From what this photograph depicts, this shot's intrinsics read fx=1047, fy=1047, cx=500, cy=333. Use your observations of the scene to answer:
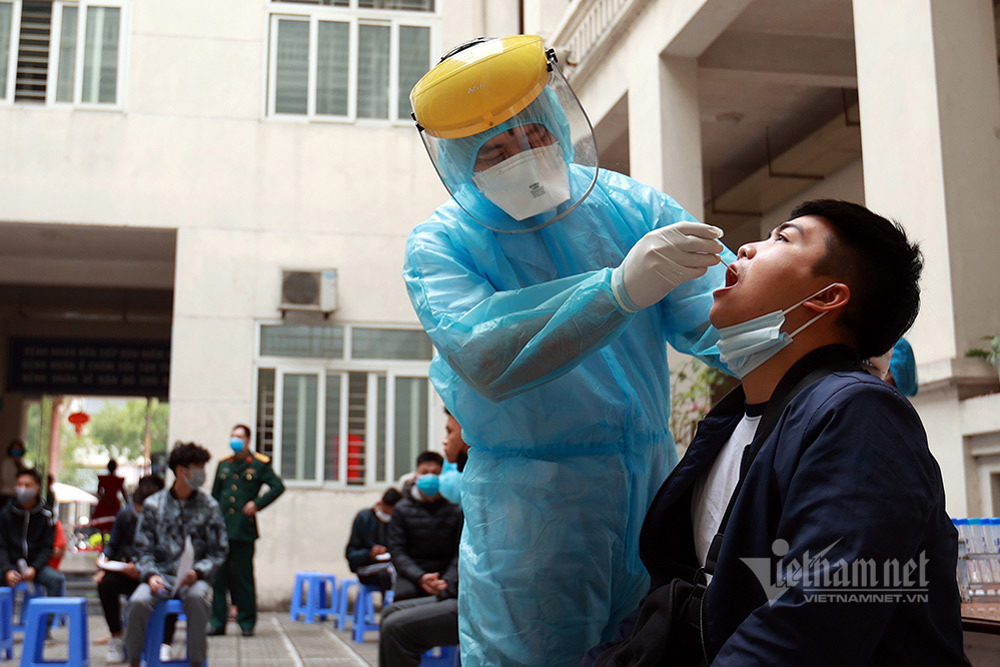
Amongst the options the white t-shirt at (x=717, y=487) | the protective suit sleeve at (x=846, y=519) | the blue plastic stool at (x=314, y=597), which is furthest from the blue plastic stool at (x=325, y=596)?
the protective suit sleeve at (x=846, y=519)

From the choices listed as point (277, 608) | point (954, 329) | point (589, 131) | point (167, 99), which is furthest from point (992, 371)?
point (167, 99)

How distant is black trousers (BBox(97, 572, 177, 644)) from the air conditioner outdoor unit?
4884 mm

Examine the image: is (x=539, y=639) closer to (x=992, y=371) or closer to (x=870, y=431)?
(x=870, y=431)

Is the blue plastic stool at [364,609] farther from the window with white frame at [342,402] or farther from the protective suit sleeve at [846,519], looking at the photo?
the protective suit sleeve at [846,519]

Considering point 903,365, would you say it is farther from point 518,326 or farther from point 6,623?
point 6,623

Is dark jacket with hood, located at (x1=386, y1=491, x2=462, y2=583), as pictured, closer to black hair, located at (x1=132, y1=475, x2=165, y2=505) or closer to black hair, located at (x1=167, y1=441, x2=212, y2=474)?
black hair, located at (x1=167, y1=441, x2=212, y2=474)

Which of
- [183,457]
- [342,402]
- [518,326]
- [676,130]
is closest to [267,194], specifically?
[342,402]

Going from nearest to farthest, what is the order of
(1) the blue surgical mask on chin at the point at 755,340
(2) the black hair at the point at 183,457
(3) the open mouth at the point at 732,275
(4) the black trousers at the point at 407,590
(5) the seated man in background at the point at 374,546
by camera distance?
(1) the blue surgical mask on chin at the point at 755,340
(3) the open mouth at the point at 732,275
(4) the black trousers at the point at 407,590
(2) the black hair at the point at 183,457
(5) the seated man in background at the point at 374,546

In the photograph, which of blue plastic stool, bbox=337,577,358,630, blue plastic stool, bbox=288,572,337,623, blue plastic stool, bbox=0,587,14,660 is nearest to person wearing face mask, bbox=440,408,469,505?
blue plastic stool, bbox=0,587,14,660

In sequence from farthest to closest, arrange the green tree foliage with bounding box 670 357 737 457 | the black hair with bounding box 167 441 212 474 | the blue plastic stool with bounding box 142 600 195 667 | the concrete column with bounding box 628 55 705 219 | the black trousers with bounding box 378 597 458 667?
the concrete column with bounding box 628 55 705 219, the black hair with bounding box 167 441 212 474, the blue plastic stool with bounding box 142 600 195 667, the green tree foliage with bounding box 670 357 737 457, the black trousers with bounding box 378 597 458 667

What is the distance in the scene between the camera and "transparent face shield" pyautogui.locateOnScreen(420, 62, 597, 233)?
1997mm

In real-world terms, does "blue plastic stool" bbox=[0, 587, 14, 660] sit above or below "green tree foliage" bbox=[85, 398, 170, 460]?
below

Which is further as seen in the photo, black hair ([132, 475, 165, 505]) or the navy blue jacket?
black hair ([132, 475, 165, 505])

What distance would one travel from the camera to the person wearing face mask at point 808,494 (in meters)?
1.28
